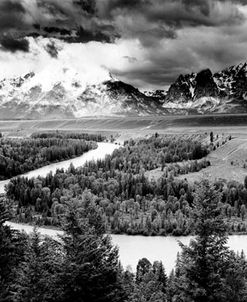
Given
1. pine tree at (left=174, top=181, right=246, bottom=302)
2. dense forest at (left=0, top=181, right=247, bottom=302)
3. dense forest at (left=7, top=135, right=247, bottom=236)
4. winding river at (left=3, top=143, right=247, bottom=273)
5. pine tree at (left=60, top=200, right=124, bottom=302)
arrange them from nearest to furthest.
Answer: pine tree at (left=60, top=200, right=124, bottom=302) < dense forest at (left=0, top=181, right=247, bottom=302) < pine tree at (left=174, top=181, right=246, bottom=302) < winding river at (left=3, top=143, right=247, bottom=273) < dense forest at (left=7, top=135, right=247, bottom=236)

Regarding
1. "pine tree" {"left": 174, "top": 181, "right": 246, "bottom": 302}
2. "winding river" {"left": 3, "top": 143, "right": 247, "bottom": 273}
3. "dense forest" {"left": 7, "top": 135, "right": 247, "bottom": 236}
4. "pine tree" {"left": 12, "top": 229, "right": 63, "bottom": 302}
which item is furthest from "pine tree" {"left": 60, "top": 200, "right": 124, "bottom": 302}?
"dense forest" {"left": 7, "top": 135, "right": 247, "bottom": 236}

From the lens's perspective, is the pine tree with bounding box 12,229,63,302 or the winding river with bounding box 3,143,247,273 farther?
the winding river with bounding box 3,143,247,273

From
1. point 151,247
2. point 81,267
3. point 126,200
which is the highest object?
point 81,267

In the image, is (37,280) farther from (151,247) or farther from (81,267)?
(151,247)

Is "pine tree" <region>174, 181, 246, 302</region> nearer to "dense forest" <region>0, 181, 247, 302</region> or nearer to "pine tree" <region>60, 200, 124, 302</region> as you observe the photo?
"dense forest" <region>0, 181, 247, 302</region>

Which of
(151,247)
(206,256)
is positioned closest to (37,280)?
(206,256)

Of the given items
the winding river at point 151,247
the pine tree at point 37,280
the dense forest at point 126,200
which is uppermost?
the pine tree at point 37,280

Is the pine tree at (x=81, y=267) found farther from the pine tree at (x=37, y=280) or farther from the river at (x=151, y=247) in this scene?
the river at (x=151, y=247)

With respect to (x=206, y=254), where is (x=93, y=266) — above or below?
below

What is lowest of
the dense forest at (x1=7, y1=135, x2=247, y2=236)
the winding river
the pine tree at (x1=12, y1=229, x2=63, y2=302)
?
the winding river

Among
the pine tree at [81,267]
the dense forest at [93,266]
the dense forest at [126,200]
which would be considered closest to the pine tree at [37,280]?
the dense forest at [93,266]

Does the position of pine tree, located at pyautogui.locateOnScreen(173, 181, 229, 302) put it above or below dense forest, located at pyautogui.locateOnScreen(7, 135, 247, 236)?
above
